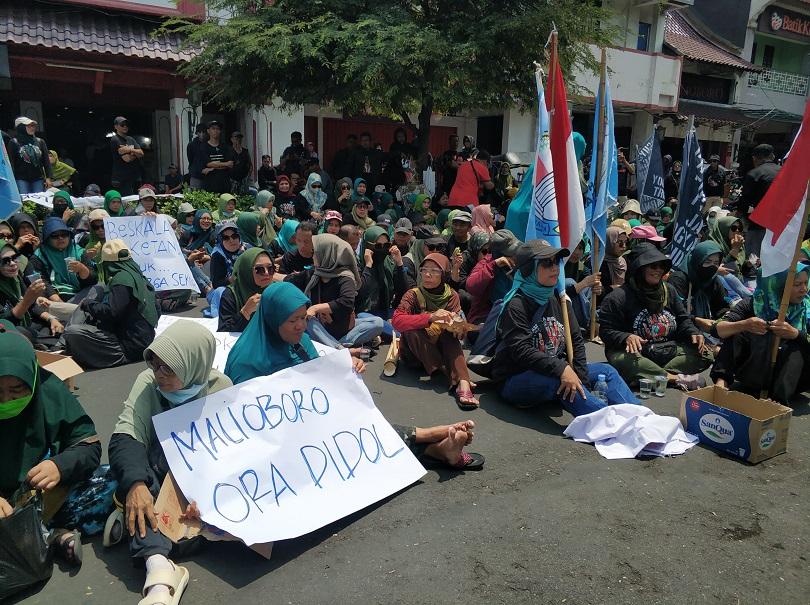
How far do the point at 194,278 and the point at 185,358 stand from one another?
5.30 m

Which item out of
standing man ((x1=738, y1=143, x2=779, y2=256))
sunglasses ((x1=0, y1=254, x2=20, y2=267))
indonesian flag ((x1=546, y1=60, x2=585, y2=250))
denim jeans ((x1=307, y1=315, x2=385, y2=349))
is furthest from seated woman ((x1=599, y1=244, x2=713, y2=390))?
sunglasses ((x1=0, y1=254, x2=20, y2=267))

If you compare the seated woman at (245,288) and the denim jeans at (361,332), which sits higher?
the seated woman at (245,288)

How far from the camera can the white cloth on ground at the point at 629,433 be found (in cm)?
408

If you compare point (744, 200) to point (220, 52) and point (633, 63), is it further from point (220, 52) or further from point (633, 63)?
point (633, 63)

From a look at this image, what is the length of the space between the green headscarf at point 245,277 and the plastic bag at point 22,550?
8.39 feet

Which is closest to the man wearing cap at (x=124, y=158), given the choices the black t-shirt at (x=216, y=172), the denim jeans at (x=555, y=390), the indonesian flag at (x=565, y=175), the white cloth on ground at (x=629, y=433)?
the black t-shirt at (x=216, y=172)

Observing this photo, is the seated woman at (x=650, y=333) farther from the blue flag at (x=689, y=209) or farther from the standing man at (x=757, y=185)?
the standing man at (x=757, y=185)

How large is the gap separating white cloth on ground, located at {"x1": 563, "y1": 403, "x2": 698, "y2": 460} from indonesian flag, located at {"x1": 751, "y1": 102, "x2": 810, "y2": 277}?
1.42 m

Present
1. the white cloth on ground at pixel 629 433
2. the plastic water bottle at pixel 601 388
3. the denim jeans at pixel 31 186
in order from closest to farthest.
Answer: the white cloth on ground at pixel 629 433
the plastic water bottle at pixel 601 388
the denim jeans at pixel 31 186

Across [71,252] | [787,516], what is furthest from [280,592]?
[71,252]

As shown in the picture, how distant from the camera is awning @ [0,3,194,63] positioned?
34.6 ft

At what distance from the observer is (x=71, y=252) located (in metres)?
7.00

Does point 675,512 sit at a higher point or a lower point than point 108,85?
lower

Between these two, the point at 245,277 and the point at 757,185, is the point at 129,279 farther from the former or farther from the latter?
the point at 757,185
